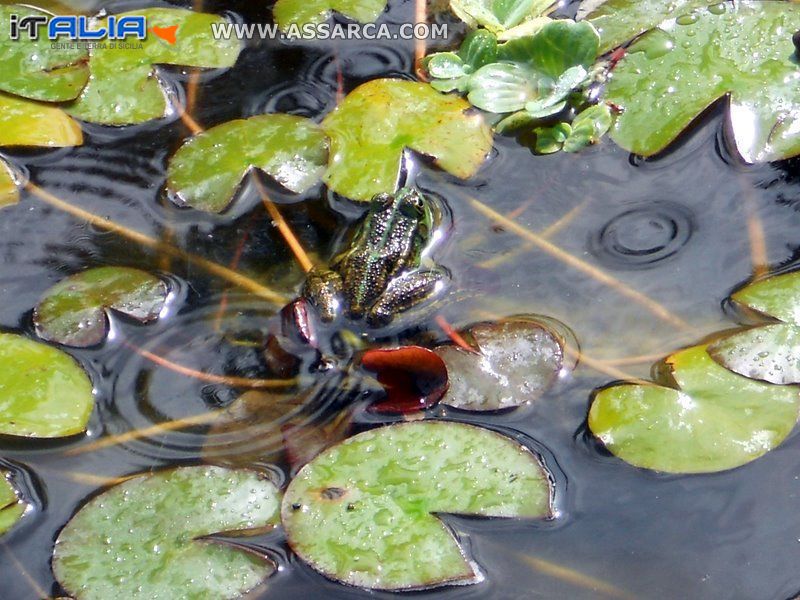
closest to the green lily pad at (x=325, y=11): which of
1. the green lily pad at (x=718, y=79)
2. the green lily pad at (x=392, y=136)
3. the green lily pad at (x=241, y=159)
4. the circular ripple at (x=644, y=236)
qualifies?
the green lily pad at (x=392, y=136)

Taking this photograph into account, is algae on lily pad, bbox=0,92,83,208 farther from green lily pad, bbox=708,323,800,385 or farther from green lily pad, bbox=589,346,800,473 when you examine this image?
green lily pad, bbox=708,323,800,385

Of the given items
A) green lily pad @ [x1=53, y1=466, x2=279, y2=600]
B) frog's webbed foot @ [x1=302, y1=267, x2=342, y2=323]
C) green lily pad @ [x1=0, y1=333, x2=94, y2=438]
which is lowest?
green lily pad @ [x1=53, y1=466, x2=279, y2=600]

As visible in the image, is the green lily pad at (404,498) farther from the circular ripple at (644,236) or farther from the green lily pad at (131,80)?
the green lily pad at (131,80)

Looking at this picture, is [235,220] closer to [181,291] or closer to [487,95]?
[181,291]

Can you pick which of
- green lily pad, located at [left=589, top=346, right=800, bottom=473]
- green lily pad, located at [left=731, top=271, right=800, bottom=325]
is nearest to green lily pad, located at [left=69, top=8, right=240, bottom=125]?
green lily pad, located at [left=589, top=346, right=800, bottom=473]

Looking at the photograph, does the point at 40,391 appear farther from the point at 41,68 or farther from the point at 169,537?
the point at 41,68

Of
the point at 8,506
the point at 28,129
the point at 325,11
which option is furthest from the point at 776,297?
the point at 28,129
